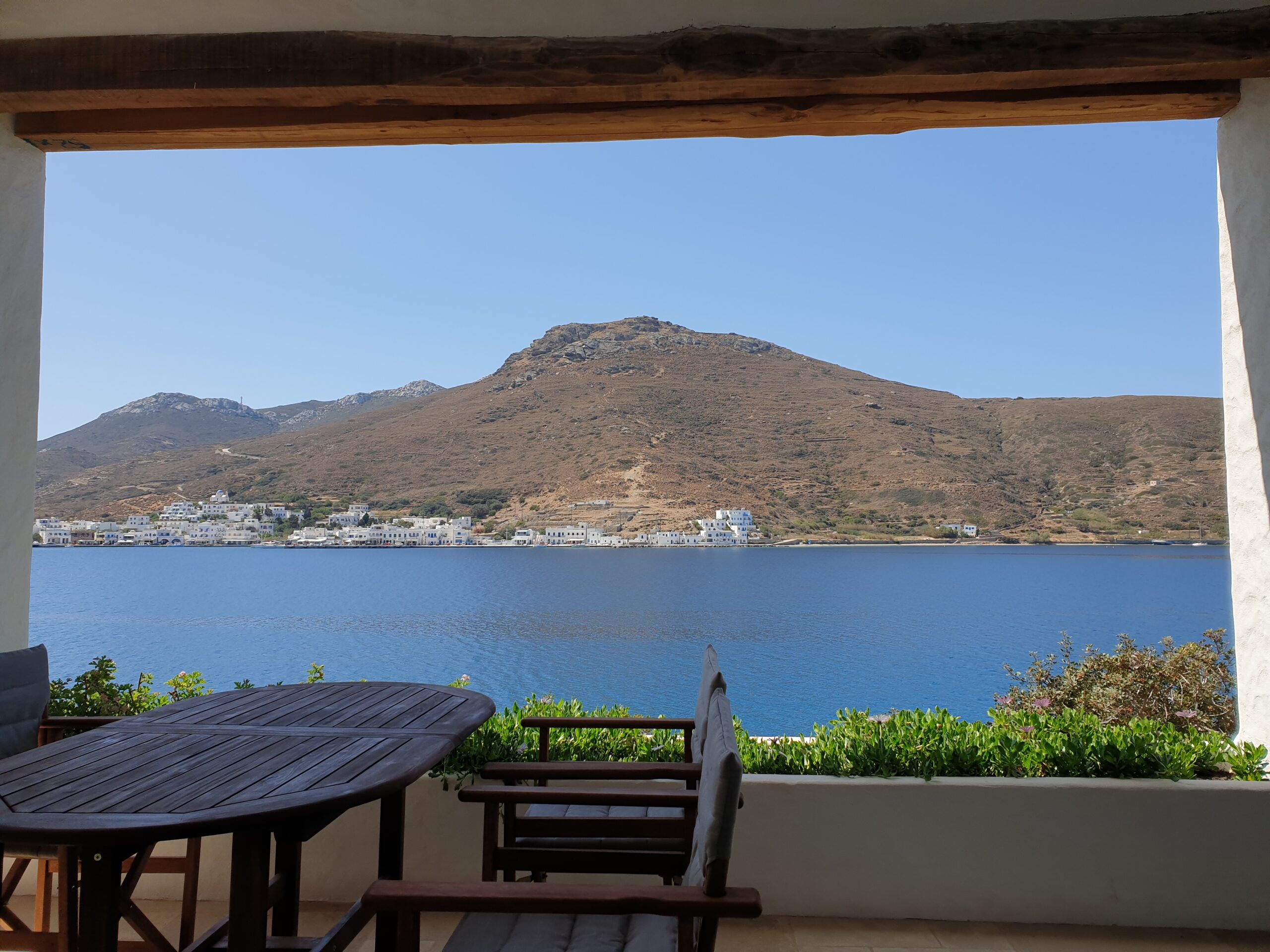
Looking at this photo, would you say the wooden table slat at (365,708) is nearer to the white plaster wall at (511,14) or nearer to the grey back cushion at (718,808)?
the grey back cushion at (718,808)

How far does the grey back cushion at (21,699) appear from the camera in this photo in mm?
1960

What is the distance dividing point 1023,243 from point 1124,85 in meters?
60.9

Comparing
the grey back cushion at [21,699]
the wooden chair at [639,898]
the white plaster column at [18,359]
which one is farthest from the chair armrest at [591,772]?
the white plaster column at [18,359]

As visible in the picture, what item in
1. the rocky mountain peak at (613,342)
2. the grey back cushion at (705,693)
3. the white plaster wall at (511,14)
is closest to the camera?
the grey back cushion at (705,693)

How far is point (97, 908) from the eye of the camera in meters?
1.31

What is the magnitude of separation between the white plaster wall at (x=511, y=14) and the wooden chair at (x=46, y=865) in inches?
79.0

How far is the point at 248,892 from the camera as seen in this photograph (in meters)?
1.40

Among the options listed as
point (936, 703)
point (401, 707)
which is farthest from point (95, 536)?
point (401, 707)

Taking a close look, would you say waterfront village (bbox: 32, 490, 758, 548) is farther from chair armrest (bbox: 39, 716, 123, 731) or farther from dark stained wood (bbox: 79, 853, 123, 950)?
dark stained wood (bbox: 79, 853, 123, 950)

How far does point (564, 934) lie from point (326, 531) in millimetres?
48584

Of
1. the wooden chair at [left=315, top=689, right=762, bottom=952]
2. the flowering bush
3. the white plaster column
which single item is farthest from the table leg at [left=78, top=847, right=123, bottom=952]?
the flowering bush

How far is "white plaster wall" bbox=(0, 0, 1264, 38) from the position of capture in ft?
8.11

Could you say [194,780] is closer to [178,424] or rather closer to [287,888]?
[287,888]

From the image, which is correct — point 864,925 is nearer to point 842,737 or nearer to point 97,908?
point 842,737
